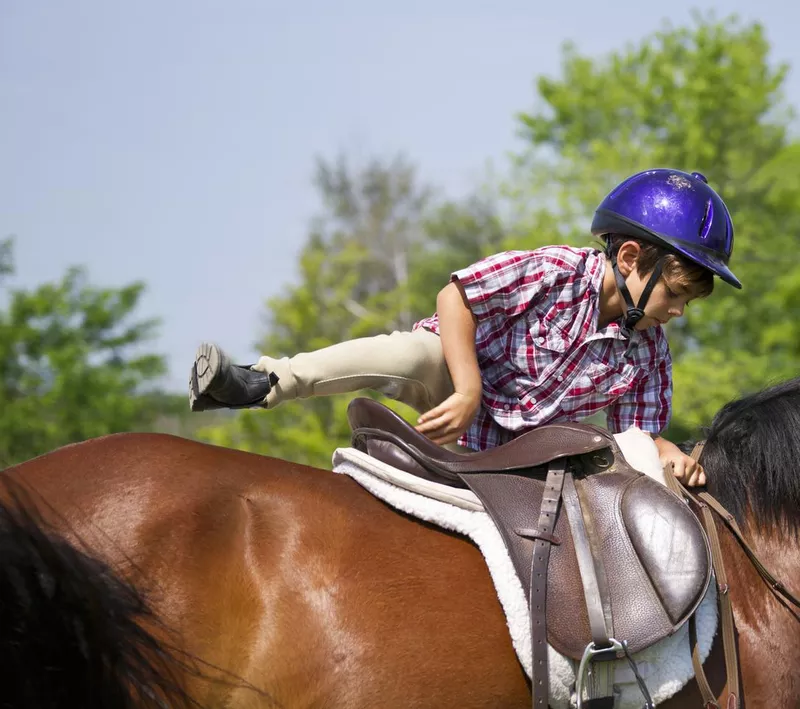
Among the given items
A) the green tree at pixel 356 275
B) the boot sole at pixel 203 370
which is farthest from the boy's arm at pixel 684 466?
the green tree at pixel 356 275

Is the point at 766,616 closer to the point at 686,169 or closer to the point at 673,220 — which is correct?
the point at 673,220

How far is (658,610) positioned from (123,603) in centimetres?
146

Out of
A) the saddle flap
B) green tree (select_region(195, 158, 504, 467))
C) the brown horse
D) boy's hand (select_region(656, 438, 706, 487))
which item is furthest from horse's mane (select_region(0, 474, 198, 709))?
A: green tree (select_region(195, 158, 504, 467))

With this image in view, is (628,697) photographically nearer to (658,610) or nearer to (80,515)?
(658,610)

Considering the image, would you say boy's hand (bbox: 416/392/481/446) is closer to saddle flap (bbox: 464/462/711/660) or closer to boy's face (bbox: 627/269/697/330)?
saddle flap (bbox: 464/462/711/660)

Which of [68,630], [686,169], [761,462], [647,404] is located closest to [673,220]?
[647,404]

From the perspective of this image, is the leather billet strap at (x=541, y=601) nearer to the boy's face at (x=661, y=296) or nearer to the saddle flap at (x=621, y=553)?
the saddle flap at (x=621, y=553)

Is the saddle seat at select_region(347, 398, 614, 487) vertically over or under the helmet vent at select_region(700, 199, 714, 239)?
under

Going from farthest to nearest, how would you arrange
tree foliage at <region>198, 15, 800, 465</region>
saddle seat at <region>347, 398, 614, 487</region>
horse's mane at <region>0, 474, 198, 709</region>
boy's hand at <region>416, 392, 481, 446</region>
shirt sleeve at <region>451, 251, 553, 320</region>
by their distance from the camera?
tree foliage at <region>198, 15, 800, 465</region>
shirt sleeve at <region>451, 251, 553, 320</region>
boy's hand at <region>416, 392, 481, 446</region>
saddle seat at <region>347, 398, 614, 487</region>
horse's mane at <region>0, 474, 198, 709</region>

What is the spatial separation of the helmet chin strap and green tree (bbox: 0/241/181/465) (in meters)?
19.6

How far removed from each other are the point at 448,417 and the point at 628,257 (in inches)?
36.4

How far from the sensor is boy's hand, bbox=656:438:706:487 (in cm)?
307

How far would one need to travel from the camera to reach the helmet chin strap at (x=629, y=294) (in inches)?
134

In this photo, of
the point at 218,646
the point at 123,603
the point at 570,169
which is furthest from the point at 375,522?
the point at 570,169
